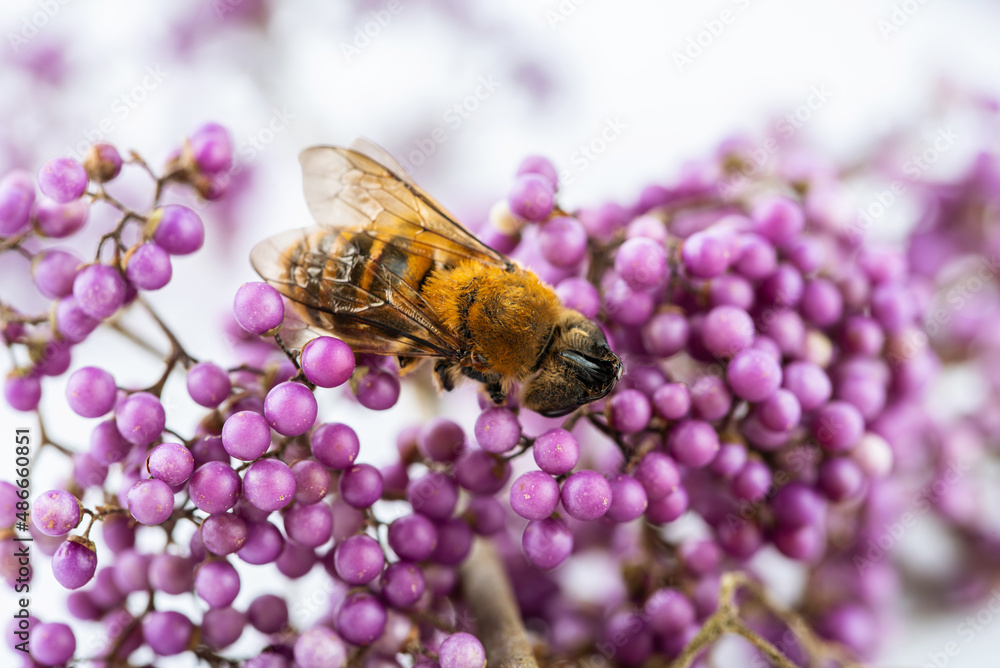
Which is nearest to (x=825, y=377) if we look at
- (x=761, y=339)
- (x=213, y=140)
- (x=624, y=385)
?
(x=761, y=339)

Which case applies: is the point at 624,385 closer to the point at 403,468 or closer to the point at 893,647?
the point at 403,468

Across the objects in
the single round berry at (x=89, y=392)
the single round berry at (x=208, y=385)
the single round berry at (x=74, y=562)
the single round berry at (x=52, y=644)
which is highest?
the single round berry at (x=208, y=385)

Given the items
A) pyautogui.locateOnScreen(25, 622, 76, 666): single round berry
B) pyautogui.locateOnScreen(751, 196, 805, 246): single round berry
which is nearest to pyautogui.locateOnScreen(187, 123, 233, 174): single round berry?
pyautogui.locateOnScreen(25, 622, 76, 666): single round berry

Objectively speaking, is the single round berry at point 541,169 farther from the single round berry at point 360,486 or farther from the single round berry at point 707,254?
the single round berry at point 360,486

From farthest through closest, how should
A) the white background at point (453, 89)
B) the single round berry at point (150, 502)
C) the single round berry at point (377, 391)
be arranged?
the white background at point (453, 89) → the single round berry at point (377, 391) → the single round berry at point (150, 502)

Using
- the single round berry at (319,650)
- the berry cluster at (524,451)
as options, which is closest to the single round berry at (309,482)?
the berry cluster at (524,451)

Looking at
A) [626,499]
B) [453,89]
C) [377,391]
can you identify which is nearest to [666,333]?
Result: [626,499]

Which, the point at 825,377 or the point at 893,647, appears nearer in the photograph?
the point at 825,377
